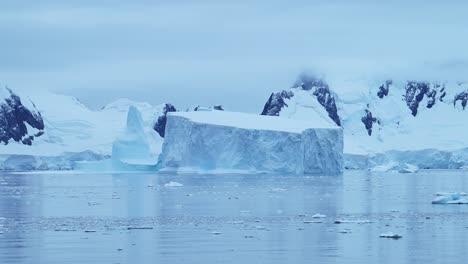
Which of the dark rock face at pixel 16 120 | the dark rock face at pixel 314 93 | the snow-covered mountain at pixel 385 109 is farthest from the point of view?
the snow-covered mountain at pixel 385 109

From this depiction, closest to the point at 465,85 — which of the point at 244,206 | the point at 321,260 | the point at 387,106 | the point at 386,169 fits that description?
the point at 387,106

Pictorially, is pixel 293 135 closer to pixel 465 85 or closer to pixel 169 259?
pixel 169 259

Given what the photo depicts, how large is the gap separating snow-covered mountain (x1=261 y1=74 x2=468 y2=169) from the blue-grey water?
2891 inches

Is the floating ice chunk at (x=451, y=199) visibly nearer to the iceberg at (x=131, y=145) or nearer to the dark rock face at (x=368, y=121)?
the iceberg at (x=131, y=145)

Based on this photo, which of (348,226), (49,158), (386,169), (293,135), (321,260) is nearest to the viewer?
(321,260)

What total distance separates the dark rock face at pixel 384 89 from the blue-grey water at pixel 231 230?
290 feet

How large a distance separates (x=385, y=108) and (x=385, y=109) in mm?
134

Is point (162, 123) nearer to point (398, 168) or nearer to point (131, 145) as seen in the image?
point (398, 168)

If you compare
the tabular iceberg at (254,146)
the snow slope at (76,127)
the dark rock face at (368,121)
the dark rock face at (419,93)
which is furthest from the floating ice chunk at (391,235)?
the dark rock face at (419,93)

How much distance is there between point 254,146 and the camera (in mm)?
52000

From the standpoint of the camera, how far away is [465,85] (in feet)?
401

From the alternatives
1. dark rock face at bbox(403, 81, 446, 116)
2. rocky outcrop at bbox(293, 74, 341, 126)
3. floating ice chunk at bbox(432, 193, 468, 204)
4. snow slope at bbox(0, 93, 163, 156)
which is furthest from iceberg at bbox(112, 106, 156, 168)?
dark rock face at bbox(403, 81, 446, 116)

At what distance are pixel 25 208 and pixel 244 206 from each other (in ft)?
18.1

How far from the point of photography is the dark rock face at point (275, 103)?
104m
